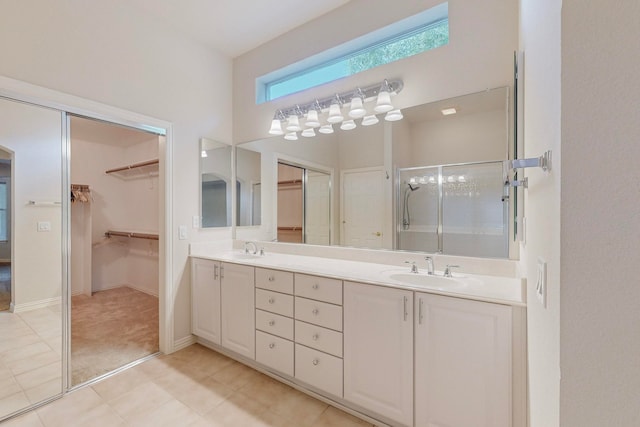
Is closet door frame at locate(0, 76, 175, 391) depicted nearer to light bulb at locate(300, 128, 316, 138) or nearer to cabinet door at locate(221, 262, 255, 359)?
cabinet door at locate(221, 262, 255, 359)

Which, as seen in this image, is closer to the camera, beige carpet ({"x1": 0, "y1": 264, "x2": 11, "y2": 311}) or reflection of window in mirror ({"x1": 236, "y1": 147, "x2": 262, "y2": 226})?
beige carpet ({"x1": 0, "y1": 264, "x2": 11, "y2": 311})

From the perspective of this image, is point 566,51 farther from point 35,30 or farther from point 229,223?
point 229,223

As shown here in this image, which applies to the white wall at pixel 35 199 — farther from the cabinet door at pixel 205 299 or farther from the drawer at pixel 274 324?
the drawer at pixel 274 324

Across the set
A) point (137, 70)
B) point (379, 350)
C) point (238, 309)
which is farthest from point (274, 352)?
point (137, 70)

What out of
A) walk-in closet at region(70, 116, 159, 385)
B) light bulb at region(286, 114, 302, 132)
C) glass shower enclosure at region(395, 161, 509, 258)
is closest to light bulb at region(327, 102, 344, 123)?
light bulb at region(286, 114, 302, 132)

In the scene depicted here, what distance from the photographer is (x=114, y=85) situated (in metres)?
2.26

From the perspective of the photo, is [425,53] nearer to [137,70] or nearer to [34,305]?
[137,70]

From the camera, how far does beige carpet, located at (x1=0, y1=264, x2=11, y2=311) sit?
6.21ft

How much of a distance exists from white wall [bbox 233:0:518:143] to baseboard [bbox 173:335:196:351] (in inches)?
85.2

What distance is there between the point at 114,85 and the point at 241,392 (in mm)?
2550

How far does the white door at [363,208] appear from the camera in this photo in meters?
2.26

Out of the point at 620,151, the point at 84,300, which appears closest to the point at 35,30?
the point at 620,151

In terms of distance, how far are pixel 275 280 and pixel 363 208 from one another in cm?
90

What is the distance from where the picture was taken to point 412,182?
2125mm
